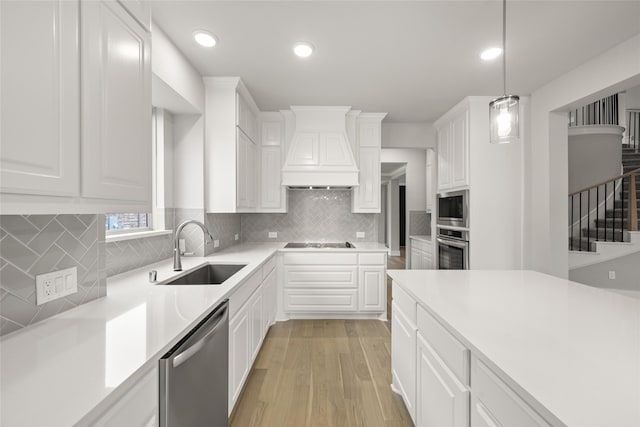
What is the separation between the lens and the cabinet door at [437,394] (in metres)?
1.04

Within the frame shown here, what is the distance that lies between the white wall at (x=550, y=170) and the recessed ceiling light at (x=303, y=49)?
98.4 inches

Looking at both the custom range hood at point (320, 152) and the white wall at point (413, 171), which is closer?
the custom range hood at point (320, 152)

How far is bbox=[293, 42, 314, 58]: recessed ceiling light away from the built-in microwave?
2381 mm

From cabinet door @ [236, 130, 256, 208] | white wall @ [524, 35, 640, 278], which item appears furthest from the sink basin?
white wall @ [524, 35, 640, 278]

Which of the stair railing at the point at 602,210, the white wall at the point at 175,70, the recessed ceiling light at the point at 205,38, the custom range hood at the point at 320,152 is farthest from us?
the stair railing at the point at 602,210

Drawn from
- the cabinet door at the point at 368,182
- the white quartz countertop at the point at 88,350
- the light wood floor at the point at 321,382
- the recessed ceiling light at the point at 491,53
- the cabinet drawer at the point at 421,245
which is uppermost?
the recessed ceiling light at the point at 491,53

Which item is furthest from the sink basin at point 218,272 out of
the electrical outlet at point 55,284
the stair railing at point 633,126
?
the stair railing at point 633,126

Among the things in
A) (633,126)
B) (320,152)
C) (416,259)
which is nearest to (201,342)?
(320,152)

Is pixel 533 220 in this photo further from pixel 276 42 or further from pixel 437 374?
pixel 276 42

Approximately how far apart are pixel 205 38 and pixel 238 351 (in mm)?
2289

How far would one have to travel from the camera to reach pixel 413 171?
6.55 meters

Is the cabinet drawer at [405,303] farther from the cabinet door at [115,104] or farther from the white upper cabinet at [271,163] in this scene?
the white upper cabinet at [271,163]

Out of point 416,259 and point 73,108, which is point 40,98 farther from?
point 416,259

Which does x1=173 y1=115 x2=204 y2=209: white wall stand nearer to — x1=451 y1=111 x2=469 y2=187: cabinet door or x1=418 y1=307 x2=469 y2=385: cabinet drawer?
x1=418 y1=307 x2=469 y2=385: cabinet drawer
